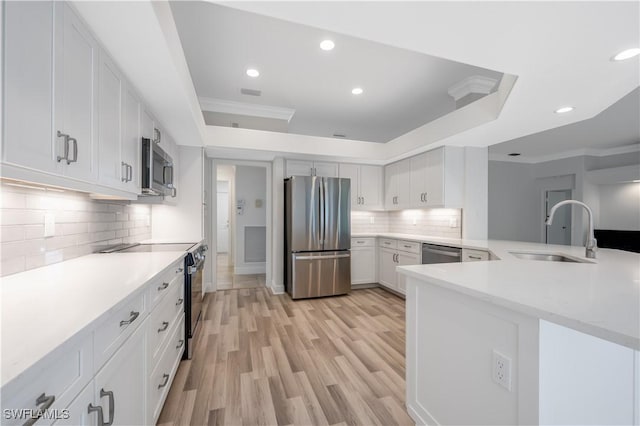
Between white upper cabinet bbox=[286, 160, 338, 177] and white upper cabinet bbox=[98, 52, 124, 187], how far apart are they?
2.80 m

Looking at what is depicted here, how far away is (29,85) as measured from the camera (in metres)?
0.98

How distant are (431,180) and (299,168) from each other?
2.06m

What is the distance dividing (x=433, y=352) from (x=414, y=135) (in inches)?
128

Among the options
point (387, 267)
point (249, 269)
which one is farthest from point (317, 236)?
point (249, 269)

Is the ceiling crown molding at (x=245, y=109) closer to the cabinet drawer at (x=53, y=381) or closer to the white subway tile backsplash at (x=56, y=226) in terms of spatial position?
the white subway tile backsplash at (x=56, y=226)

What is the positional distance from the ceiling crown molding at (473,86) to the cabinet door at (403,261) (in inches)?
88.0

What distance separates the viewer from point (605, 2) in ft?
4.12

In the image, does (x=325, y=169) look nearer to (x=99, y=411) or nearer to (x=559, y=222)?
(x=99, y=411)

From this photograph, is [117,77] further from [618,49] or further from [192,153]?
[618,49]

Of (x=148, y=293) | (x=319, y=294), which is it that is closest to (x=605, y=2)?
(x=148, y=293)

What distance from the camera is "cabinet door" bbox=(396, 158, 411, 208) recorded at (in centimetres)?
446

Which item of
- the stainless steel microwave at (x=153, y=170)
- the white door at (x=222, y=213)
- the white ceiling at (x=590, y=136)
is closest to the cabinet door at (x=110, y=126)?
the stainless steel microwave at (x=153, y=170)

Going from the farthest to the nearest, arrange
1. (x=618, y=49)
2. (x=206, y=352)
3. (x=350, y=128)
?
(x=350, y=128)
(x=206, y=352)
(x=618, y=49)

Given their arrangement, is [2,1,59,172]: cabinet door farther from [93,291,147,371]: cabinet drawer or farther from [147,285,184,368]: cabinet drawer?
[147,285,184,368]: cabinet drawer
